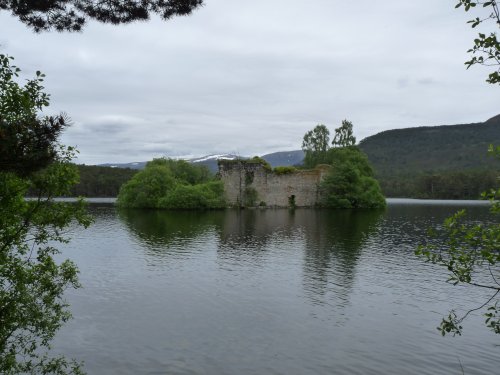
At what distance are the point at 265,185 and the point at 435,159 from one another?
4753 inches

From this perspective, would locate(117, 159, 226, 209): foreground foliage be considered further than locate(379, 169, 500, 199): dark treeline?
No

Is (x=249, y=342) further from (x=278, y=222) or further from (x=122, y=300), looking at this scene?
(x=278, y=222)

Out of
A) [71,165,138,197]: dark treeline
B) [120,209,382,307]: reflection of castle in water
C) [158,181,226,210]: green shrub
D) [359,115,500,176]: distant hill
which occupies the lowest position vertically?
[120,209,382,307]: reflection of castle in water

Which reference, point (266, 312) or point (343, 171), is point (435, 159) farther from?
point (266, 312)

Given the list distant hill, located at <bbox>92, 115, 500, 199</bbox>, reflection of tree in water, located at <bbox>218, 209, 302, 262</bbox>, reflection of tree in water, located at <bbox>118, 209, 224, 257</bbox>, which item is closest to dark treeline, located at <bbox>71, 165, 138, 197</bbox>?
distant hill, located at <bbox>92, 115, 500, 199</bbox>

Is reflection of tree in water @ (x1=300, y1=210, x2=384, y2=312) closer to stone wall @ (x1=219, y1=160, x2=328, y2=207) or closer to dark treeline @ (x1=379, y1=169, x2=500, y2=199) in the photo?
stone wall @ (x1=219, y1=160, x2=328, y2=207)

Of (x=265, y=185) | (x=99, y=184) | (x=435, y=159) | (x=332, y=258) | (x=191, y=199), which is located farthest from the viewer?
(x=435, y=159)

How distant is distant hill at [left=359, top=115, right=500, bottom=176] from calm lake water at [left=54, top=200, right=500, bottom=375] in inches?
5236

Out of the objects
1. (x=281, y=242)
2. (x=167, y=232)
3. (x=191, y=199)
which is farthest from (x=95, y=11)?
(x=191, y=199)

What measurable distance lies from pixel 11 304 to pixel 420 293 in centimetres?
1414

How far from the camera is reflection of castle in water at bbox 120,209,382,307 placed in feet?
62.1

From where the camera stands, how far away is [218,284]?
18016 mm

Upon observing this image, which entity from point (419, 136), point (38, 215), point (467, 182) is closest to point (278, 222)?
point (38, 215)

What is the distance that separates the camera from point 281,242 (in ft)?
96.0
